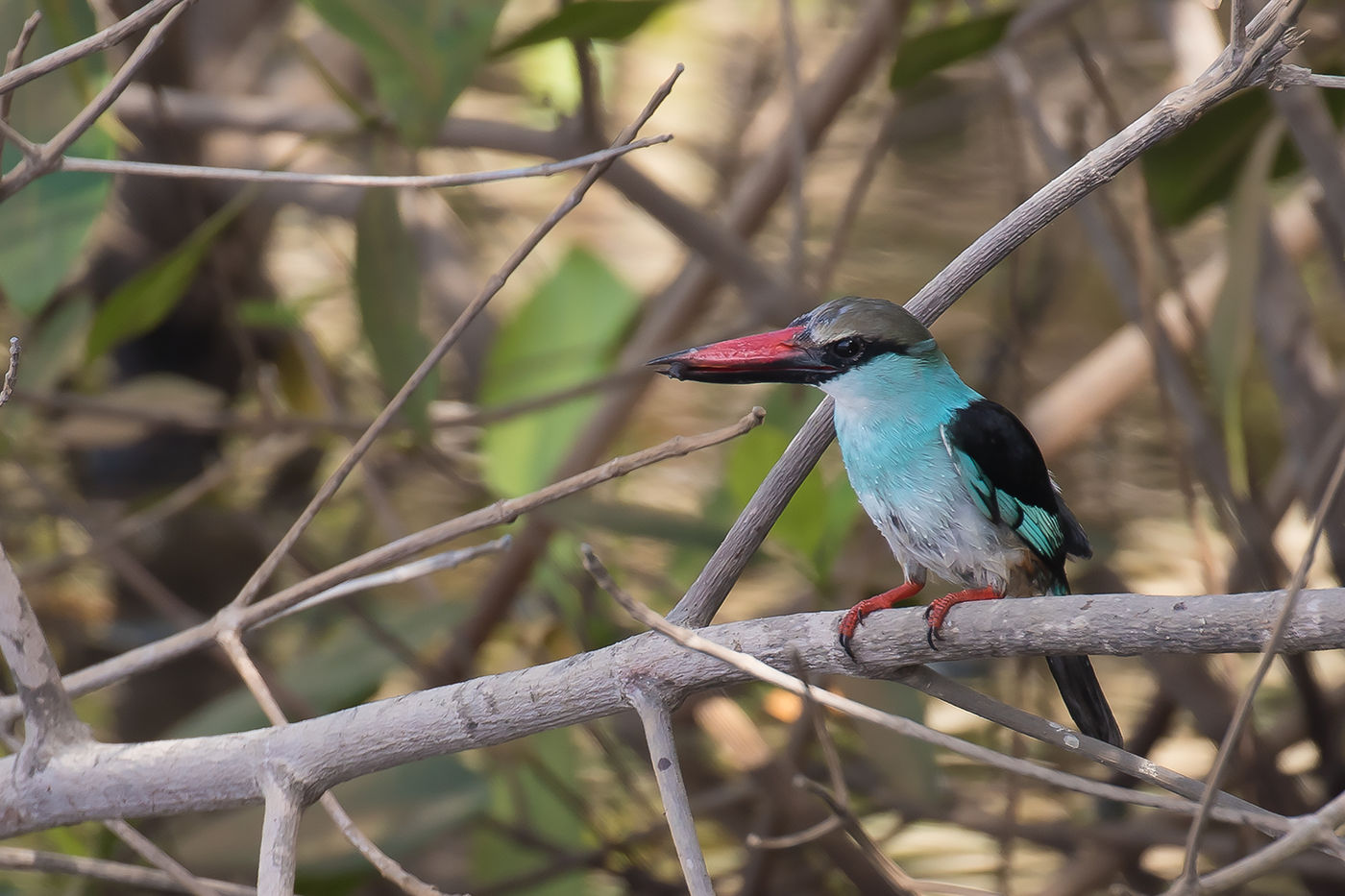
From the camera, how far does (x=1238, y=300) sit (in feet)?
4.75

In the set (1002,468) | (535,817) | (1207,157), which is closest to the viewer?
(1002,468)

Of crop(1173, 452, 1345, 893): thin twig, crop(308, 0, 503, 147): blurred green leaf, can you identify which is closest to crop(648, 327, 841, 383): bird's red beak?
crop(1173, 452, 1345, 893): thin twig

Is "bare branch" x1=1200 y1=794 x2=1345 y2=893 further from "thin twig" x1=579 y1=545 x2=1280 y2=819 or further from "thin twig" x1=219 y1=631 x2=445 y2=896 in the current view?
"thin twig" x1=219 y1=631 x2=445 y2=896

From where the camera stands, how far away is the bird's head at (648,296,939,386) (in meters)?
0.87

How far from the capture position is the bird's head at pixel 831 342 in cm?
87

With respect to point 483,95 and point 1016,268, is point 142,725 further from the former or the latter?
point 483,95

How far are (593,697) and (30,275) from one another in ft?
2.72

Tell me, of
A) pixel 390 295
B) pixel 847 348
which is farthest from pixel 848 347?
pixel 390 295

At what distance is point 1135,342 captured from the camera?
207 centimetres

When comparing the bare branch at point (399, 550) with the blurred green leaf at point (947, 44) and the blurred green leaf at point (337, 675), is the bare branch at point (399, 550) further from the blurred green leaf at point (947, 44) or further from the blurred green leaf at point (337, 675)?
the blurred green leaf at point (947, 44)

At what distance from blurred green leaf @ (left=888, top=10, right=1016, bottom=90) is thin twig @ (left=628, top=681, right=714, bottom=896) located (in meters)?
0.97

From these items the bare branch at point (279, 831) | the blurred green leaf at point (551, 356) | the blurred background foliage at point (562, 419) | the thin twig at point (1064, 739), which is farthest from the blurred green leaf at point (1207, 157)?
the bare branch at point (279, 831)

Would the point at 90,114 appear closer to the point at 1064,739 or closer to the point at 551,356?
the point at 1064,739

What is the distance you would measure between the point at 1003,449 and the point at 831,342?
15 cm
